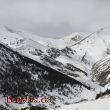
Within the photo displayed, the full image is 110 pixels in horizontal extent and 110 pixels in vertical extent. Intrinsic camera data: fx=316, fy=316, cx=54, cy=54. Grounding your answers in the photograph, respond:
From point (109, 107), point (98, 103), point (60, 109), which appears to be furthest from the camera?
point (60, 109)

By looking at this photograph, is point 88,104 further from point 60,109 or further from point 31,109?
point 31,109

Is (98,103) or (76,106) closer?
(98,103)

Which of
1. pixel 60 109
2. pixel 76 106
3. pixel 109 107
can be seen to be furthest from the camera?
pixel 60 109

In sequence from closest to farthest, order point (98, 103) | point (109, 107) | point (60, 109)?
1. point (109, 107)
2. point (98, 103)
3. point (60, 109)

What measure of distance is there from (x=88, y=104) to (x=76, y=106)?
4.32 metres

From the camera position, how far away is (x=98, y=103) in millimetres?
76562

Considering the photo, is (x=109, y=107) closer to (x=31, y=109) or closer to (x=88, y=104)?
(x=88, y=104)

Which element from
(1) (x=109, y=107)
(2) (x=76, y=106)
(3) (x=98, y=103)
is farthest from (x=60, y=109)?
(1) (x=109, y=107)

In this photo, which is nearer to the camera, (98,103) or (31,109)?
(98,103)

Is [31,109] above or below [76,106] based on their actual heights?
below

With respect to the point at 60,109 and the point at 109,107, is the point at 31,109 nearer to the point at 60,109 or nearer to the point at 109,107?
the point at 60,109

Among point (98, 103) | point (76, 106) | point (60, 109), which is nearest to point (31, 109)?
point (60, 109)

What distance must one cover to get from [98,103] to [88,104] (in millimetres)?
3731

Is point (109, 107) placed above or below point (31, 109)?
above
